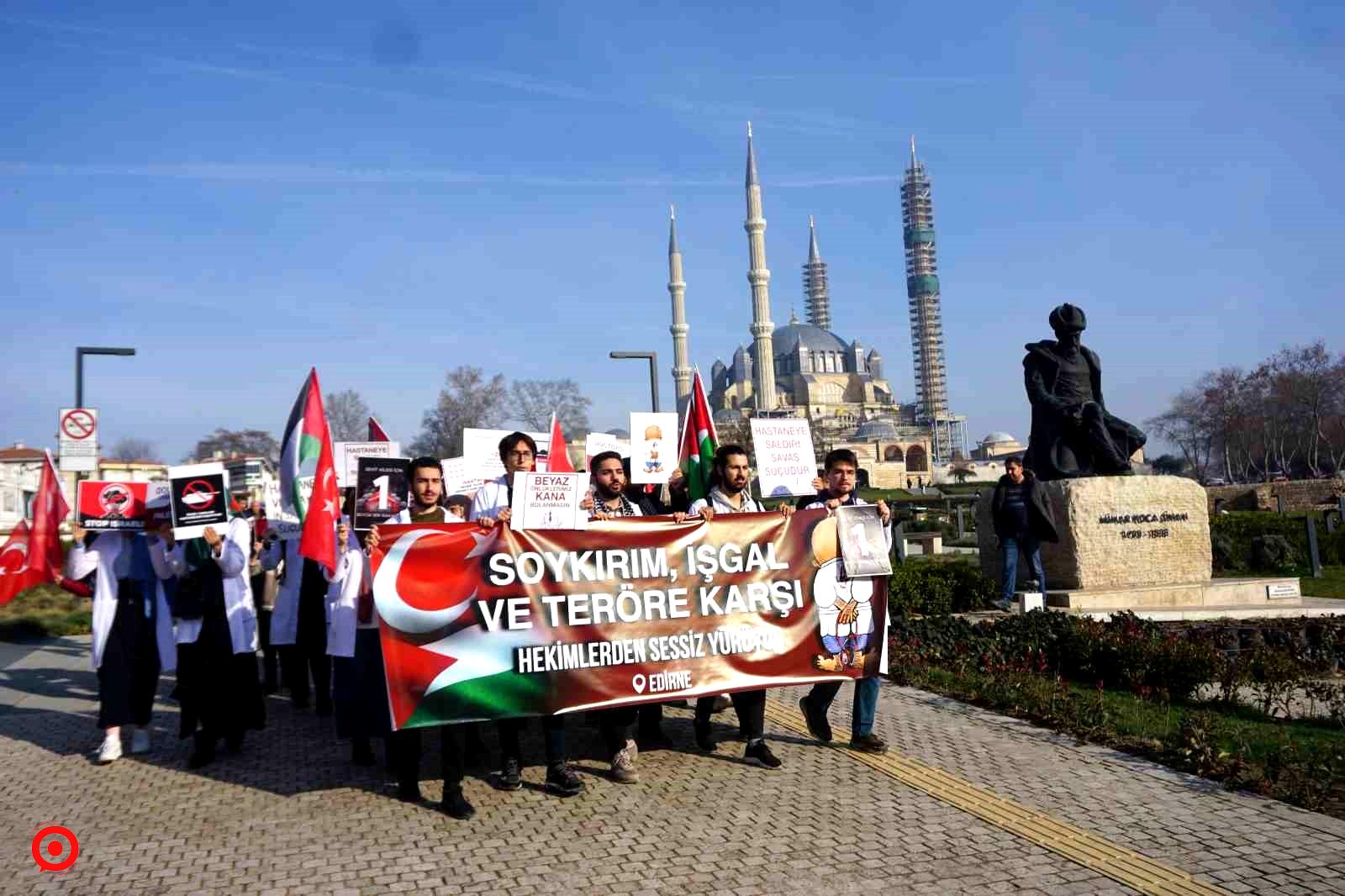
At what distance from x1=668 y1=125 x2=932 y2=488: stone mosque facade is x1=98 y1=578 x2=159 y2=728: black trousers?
93513 mm

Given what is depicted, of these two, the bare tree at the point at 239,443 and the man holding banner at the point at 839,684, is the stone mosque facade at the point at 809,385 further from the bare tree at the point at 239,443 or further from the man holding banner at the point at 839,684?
the man holding banner at the point at 839,684

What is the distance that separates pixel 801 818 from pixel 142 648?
182 inches

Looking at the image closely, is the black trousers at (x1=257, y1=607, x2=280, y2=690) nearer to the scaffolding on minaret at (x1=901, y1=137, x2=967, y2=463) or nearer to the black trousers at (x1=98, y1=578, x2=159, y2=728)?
the black trousers at (x1=98, y1=578, x2=159, y2=728)

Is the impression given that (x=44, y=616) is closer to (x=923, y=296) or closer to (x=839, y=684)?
(x=839, y=684)

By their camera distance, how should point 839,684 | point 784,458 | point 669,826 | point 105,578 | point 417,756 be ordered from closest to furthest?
point 669,826 → point 417,756 → point 839,684 → point 105,578 → point 784,458

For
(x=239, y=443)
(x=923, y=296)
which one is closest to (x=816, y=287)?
(x=923, y=296)

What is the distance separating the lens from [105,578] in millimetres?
7172

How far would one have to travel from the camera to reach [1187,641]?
870cm

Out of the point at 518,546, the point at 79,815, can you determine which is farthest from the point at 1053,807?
the point at 79,815

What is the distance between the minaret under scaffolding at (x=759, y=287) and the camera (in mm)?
100625

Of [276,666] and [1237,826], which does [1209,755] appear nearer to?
[1237,826]

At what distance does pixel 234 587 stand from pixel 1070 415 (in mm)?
10578

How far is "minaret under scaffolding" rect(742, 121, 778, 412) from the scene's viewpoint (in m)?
101

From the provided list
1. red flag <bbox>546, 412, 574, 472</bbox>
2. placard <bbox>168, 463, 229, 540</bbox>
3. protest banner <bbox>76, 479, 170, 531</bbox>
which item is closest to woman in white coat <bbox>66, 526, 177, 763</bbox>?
protest banner <bbox>76, 479, 170, 531</bbox>
